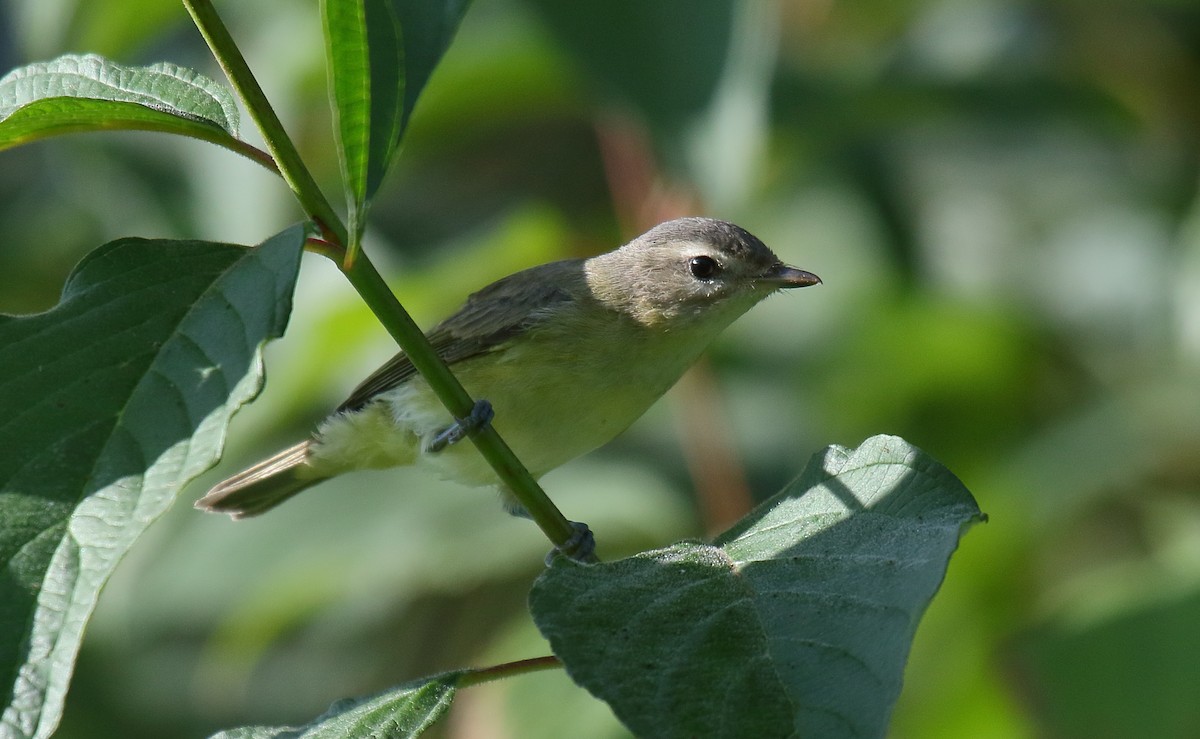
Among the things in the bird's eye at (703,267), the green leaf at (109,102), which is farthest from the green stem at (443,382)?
the bird's eye at (703,267)

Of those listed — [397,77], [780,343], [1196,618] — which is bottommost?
[1196,618]

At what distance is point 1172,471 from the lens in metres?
4.00

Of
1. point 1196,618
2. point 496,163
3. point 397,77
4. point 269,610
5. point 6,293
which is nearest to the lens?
point 397,77

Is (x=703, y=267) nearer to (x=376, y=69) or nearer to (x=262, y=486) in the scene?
(x=262, y=486)

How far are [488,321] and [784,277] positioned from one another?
663mm

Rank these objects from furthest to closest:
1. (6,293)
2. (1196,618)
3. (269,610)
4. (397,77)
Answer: (6,293)
(269,610)
(1196,618)
(397,77)

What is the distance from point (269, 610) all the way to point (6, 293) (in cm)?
177

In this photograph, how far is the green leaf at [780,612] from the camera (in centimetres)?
123

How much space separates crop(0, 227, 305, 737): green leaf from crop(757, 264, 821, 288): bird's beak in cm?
166

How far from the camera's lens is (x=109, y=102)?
1413 millimetres

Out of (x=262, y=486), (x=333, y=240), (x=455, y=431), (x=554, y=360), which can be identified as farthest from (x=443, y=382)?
(x=262, y=486)

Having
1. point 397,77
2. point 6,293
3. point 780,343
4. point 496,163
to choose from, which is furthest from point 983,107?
point 6,293

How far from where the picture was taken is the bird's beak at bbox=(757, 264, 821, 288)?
285 centimetres

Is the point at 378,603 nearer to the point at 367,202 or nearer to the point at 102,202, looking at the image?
the point at 102,202
